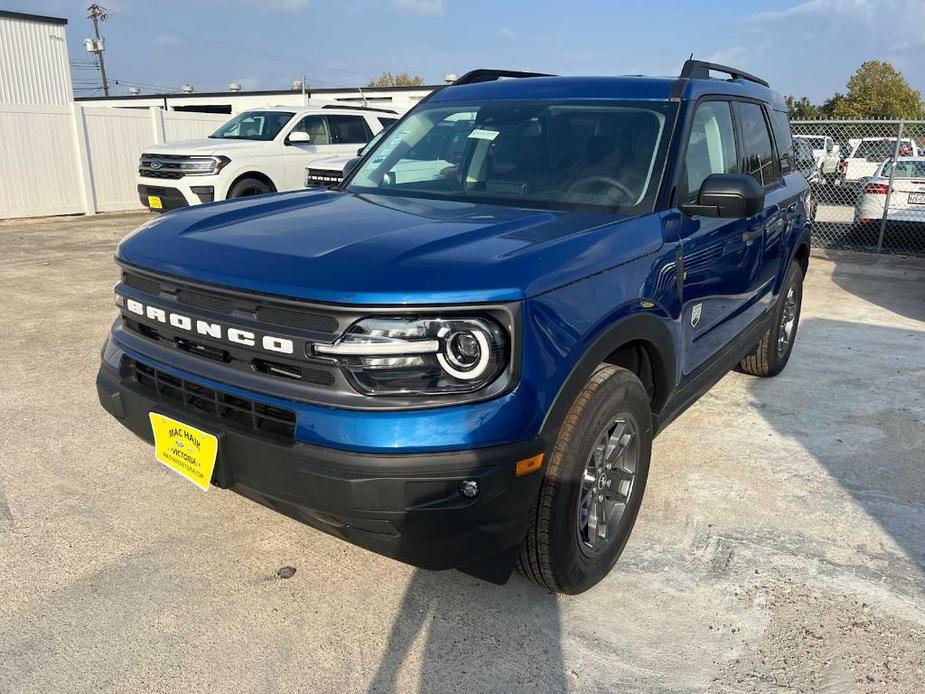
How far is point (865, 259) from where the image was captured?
1107 centimetres

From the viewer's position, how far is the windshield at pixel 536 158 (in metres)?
3.13

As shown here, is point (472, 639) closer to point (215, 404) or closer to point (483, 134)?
point (215, 404)

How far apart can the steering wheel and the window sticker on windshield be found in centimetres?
58

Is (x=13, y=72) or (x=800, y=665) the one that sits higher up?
(x=13, y=72)

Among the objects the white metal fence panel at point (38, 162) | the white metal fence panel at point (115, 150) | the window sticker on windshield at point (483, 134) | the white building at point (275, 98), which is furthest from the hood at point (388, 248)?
the white building at point (275, 98)

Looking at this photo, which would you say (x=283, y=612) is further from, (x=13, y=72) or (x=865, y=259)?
(x=13, y=72)

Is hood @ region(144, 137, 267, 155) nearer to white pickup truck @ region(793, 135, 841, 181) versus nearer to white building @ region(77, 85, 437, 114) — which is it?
white pickup truck @ region(793, 135, 841, 181)

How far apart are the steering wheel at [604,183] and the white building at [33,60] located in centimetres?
1862

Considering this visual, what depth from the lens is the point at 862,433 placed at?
438 centimetres

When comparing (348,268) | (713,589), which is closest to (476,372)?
(348,268)

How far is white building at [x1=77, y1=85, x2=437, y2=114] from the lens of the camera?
2942 centimetres

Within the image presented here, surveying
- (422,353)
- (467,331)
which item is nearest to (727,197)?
(467,331)

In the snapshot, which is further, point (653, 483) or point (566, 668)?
point (653, 483)

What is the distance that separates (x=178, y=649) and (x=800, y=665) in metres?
2.08
